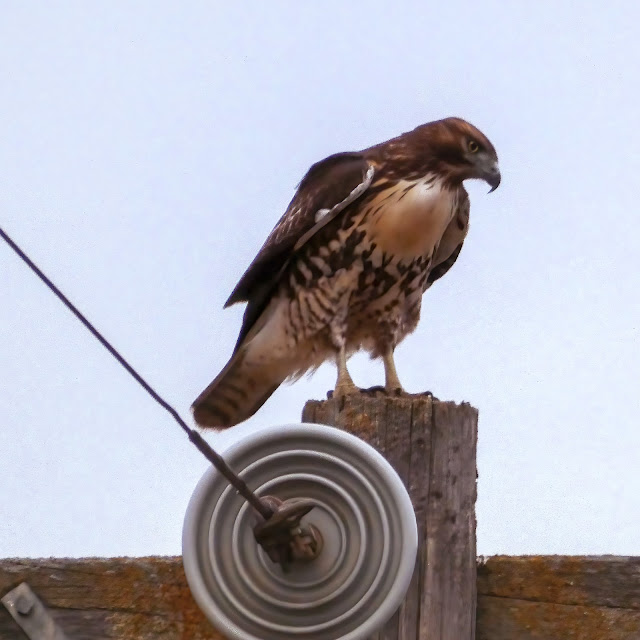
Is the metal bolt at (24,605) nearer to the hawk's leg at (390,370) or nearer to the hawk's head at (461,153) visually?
the hawk's leg at (390,370)

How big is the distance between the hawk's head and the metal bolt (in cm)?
322

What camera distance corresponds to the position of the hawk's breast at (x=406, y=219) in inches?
188

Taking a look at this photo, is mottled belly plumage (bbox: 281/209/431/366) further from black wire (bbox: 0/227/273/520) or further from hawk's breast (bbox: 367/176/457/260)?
black wire (bbox: 0/227/273/520)

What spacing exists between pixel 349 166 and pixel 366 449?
9.97 feet

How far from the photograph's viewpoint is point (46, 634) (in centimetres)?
216

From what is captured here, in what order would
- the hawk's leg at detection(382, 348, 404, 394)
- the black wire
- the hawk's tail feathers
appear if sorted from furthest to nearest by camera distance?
the hawk's tail feathers
the hawk's leg at detection(382, 348, 404, 394)
the black wire

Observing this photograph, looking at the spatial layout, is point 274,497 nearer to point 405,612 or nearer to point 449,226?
point 405,612

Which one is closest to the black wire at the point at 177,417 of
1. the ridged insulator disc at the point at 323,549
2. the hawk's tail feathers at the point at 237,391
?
the ridged insulator disc at the point at 323,549

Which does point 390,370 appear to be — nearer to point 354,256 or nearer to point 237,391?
point 354,256

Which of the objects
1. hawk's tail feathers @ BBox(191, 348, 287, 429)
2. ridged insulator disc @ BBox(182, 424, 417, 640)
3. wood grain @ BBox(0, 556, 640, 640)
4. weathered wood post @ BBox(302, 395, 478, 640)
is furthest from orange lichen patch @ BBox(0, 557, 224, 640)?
hawk's tail feathers @ BBox(191, 348, 287, 429)

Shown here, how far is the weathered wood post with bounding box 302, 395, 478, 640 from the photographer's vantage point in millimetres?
2213

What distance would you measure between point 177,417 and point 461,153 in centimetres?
337

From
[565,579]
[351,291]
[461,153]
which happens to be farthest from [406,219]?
[565,579]

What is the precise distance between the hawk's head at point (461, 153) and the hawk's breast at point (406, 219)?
0.67ft
